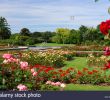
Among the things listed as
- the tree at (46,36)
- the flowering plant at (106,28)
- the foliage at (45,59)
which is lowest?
the tree at (46,36)

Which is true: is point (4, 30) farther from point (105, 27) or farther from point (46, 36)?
point (105, 27)

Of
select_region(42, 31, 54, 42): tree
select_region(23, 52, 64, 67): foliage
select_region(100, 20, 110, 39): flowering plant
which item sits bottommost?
select_region(42, 31, 54, 42): tree

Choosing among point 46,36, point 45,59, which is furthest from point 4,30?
point 45,59

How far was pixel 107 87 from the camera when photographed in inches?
477

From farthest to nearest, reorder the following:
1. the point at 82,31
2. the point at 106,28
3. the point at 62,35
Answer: the point at 62,35 → the point at 82,31 → the point at 106,28

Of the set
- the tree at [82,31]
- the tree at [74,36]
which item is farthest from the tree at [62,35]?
the tree at [82,31]

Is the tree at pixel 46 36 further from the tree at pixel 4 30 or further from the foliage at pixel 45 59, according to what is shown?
the foliage at pixel 45 59

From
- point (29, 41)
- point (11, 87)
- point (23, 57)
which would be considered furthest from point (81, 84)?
point (29, 41)

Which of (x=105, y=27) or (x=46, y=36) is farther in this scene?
(x=46, y=36)

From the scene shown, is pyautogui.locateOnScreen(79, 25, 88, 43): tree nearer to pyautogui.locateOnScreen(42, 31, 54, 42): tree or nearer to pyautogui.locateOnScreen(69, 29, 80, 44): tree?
A: pyautogui.locateOnScreen(69, 29, 80, 44): tree

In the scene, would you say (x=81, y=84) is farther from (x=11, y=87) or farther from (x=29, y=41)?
(x=29, y=41)

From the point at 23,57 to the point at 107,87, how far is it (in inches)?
379

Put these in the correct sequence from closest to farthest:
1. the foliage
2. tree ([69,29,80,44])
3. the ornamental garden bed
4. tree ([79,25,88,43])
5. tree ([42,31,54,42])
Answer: the ornamental garden bed → the foliage → tree ([69,29,80,44]) → tree ([79,25,88,43]) → tree ([42,31,54,42])

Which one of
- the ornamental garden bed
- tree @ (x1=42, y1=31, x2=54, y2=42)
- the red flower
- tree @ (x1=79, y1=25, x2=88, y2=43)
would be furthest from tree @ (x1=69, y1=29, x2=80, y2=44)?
the red flower
